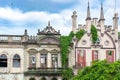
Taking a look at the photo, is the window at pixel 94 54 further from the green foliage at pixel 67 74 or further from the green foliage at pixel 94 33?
the green foliage at pixel 67 74

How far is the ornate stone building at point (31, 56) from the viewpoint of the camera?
222 feet

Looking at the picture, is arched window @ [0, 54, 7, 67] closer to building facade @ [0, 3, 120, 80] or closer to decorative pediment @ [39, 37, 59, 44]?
building facade @ [0, 3, 120, 80]

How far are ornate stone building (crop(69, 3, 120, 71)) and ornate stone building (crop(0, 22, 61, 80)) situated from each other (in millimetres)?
2633

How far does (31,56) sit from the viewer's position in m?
68.8

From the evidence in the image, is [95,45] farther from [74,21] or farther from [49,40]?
[49,40]

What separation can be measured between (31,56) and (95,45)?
31.3ft

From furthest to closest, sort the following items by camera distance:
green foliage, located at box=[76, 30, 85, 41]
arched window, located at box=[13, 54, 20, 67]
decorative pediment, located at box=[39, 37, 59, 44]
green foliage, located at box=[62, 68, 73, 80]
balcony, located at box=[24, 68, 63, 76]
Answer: green foliage, located at box=[76, 30, 85, 41] < decorative pediment, located at box=[39, 37, 59, 44] < arched window, located at box=[13, 54, 20, 67] < balcony, located at box=[24, 68, 63, 76] < green foliage, located at box=[62, 68, 73, 80]

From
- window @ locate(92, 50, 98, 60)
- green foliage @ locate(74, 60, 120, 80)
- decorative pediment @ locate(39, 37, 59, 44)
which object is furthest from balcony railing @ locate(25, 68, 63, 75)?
green foliage @ locate(74, 60, 120, 80)

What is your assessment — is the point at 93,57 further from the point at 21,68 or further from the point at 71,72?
the point at 21,68

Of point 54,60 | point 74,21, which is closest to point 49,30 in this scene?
point 74,21

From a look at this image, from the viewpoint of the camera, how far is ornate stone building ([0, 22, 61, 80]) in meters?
67.8

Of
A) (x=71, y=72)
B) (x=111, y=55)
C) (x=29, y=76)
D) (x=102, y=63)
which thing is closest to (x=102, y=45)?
(x=111, y=55)

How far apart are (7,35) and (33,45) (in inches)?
158

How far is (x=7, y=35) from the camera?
223 feet
